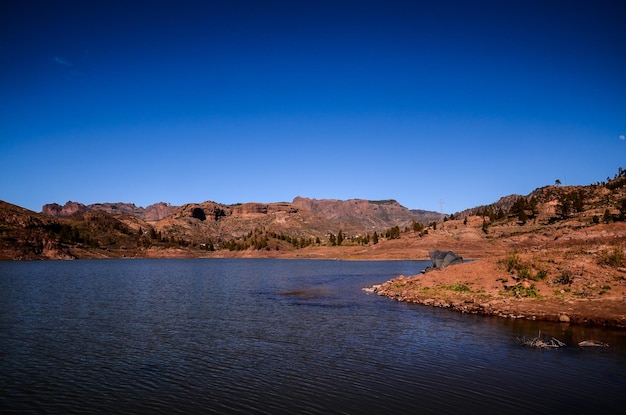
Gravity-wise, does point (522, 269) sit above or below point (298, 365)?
above

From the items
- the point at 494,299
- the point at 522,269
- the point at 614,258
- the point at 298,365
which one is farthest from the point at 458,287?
the point at 298,365

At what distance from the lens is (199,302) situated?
153ft

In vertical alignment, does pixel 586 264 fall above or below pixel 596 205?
below

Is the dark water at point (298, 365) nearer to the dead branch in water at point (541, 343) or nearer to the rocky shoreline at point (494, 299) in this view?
the dead branch in water at point (541, 343)

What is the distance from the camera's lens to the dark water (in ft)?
53.2

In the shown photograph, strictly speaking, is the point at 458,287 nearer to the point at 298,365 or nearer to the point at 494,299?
the point at 494,299

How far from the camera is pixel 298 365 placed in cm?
2134

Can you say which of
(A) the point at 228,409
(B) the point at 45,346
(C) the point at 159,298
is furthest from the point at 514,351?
(C) the point at 159,298

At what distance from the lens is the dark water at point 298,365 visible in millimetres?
16203

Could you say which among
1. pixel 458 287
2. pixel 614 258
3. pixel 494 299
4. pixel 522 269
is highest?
pixel 614 258

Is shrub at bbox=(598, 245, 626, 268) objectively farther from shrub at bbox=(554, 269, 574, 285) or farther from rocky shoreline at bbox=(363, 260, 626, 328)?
rocky shoreline at bbox=(363, 260, 626, 328)

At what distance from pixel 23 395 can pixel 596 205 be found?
174 meters

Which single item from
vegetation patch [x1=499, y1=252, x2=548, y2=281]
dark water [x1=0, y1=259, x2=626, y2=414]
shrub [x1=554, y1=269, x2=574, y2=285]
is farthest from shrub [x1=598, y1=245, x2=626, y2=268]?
dark water [x1=0, y1=259, x2=626, y2=414]

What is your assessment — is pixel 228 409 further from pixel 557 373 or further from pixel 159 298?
pixel 159 298
